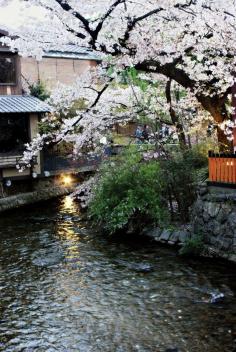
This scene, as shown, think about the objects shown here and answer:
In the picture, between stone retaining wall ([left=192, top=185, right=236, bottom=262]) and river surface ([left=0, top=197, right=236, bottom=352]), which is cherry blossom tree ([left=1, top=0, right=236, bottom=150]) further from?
river surface ([left=0, top=197, right=236, bottom=352])

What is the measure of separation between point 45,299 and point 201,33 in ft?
31.3

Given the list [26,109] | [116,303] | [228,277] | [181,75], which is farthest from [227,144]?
[26,109]

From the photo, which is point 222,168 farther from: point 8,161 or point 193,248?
point 8,161

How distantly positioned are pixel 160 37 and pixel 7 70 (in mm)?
15659

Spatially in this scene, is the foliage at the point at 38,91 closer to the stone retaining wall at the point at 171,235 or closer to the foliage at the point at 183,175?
the foliage at the point at 183,175

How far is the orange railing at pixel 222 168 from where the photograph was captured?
575 inches

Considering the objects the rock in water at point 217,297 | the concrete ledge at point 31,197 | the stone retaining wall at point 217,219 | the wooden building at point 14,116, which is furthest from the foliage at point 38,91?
the rock in water at point 217,297

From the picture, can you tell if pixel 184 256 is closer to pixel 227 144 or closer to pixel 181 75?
pixel 227 144

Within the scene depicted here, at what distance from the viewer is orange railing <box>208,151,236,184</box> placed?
14602 millimetres

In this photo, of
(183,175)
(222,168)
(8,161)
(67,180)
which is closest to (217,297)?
(222,168)

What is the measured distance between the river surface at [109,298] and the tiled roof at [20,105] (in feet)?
36.5

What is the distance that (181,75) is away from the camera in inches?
617

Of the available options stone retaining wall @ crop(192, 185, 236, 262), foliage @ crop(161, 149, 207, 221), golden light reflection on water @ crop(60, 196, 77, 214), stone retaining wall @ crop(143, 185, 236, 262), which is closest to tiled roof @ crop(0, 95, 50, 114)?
golden light reflection on water @ crop(60, 196, 77, 214)

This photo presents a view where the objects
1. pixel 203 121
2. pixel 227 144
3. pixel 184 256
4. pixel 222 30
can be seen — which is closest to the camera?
pixel 222 30
